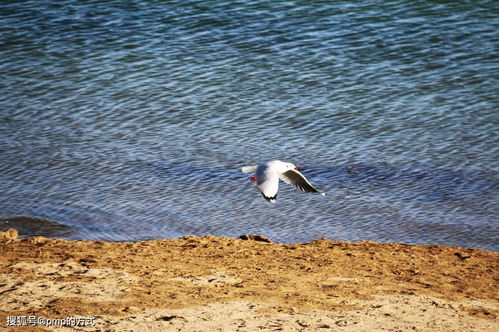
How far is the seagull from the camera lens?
9.38 metres

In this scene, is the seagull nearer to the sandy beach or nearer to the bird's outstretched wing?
the bird's outstretched wing

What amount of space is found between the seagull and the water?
1.06 meters

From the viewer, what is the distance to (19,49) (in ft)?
61.8

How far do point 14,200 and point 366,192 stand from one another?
4.66 m

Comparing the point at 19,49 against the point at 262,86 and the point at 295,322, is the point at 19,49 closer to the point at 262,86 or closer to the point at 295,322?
the point at 262,86

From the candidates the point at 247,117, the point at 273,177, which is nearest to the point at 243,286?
the point at 273,177

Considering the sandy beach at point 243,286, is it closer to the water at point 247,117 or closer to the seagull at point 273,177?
the seagull at point 273,177

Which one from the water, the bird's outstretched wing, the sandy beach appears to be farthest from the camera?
the water

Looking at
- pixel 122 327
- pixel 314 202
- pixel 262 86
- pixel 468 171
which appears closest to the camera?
pixel 122 327

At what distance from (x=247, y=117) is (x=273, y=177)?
18.2ft

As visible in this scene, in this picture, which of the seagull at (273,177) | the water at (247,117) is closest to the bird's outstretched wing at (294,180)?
the seagull at (273,177)

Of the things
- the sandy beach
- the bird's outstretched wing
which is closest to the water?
the bird's outstretched wing

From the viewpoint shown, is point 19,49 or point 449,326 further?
point 19,49

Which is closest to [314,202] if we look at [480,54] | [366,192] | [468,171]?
[366,192]
